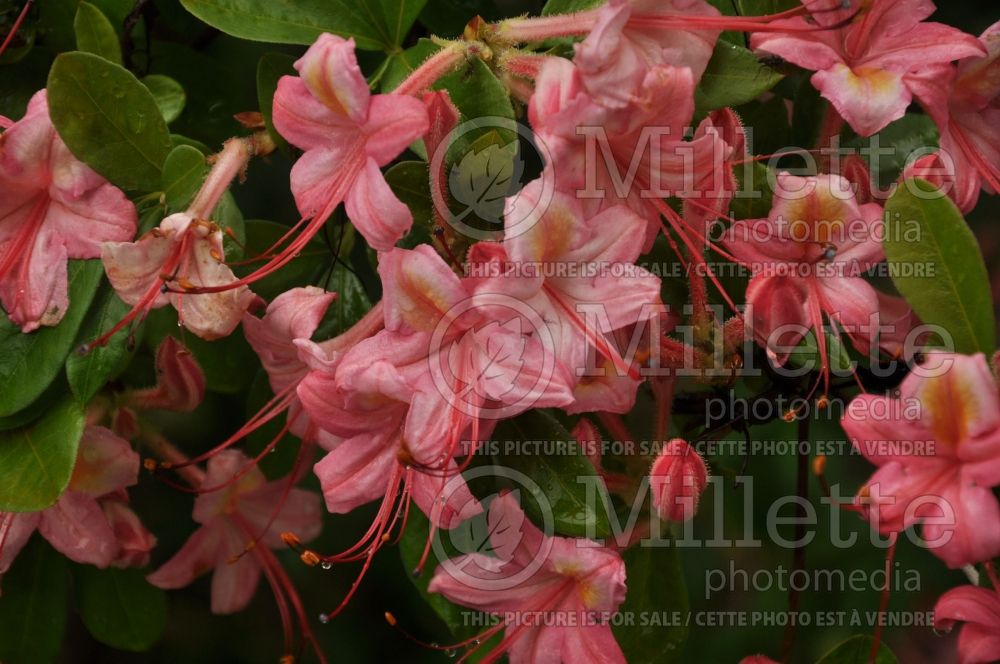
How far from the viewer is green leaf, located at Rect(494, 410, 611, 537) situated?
3.48ft

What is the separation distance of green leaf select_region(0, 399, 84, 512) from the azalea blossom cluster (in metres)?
0.06

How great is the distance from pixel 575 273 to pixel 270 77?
0.39 m

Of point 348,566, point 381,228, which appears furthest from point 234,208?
point 348,566

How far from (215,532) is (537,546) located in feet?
1.69

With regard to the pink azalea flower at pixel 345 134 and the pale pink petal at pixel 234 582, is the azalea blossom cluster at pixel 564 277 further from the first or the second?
the pale pink petal at pixel 234 582

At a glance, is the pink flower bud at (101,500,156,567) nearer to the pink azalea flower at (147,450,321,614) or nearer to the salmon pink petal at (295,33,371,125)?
the pink azalea flower at (147,450,321,614)

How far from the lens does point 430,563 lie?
4.26 feet

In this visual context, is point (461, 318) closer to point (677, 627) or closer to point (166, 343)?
point (166, 343)

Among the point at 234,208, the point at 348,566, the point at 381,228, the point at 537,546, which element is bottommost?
the point at 348,566

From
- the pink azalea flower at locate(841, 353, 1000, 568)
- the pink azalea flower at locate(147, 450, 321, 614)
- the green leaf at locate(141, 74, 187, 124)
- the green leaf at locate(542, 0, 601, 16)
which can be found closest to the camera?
the pink azalea flower at locate(841, 353, 1000, 568)

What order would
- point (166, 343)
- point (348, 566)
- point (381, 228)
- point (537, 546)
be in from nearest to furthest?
point (381, 228), point (537, 546), point (166, 343), point (348, 566)

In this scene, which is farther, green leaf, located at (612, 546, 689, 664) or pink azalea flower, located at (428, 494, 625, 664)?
green leaf, located at (612, 546, 689, 664)

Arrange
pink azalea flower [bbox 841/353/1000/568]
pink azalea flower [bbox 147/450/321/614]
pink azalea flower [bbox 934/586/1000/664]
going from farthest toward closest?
pink azalea flower [bbox 147/450/321/614], pink azalea flower [bbox 934/586/1000/664], pink azalea flower [bbox 841/353/1000/568]

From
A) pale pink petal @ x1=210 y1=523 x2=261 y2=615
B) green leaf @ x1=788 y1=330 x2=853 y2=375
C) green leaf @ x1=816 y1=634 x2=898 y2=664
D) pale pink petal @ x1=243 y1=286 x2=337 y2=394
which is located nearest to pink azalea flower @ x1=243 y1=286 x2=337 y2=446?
pale pink petal @ x1=243 y1=286 x2=337 y2=394
